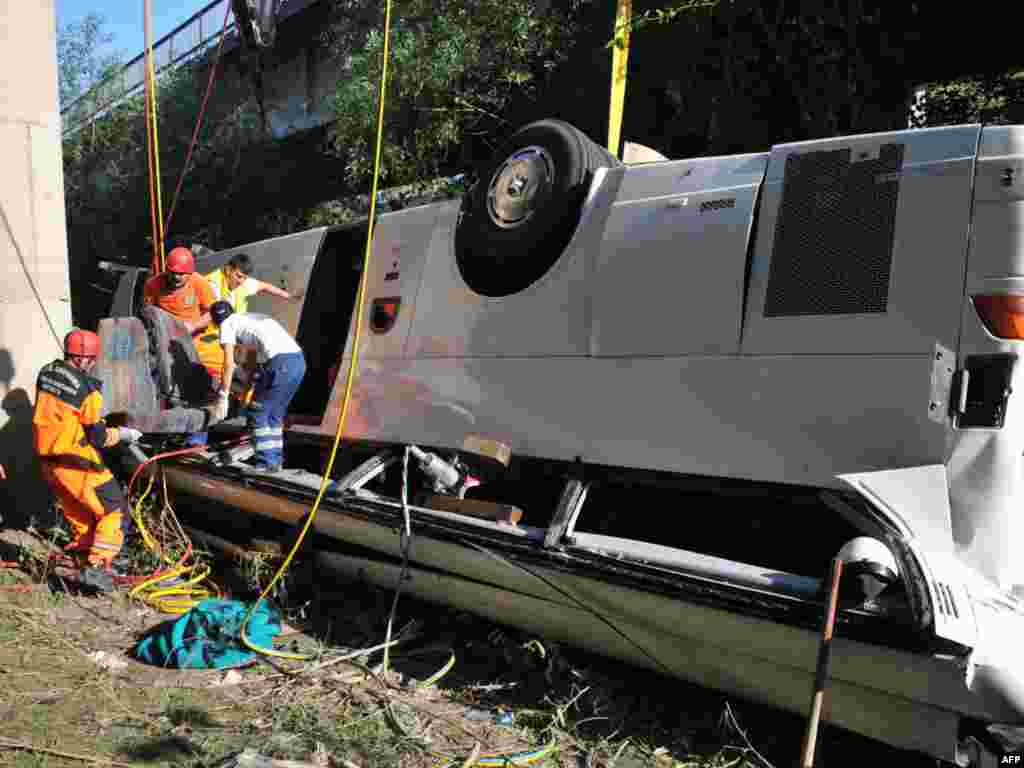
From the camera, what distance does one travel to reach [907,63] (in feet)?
26.5

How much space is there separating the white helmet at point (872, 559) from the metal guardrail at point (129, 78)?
16.0 metres

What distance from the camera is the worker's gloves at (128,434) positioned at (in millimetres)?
5838

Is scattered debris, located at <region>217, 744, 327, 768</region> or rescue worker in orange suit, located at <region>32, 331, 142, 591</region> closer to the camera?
scattered debris, located at <region>217, 744, 327, 768</region>

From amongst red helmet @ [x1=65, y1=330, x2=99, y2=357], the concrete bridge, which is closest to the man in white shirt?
red helmet @ [x1=65, y1=330, x2=99, y2=357]

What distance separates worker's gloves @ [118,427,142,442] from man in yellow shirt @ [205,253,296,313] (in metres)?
1.08

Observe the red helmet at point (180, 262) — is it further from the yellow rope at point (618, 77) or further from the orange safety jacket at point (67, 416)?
the yellow rope at point (618, 77)

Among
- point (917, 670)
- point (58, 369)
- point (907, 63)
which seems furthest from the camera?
point (907, 63)

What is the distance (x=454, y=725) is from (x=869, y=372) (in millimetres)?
2117

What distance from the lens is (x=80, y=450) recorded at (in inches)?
217

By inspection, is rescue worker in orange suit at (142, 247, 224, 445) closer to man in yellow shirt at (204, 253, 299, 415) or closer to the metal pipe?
man in yellow shirt at (204, 253, 299, 415)

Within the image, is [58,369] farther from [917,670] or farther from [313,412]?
[917,670]

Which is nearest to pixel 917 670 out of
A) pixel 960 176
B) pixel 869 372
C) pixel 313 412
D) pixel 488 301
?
pixel 869 372

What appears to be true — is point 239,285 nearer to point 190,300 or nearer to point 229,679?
point 190,300

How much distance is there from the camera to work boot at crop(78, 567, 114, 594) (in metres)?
5.16
